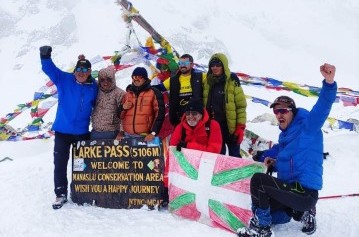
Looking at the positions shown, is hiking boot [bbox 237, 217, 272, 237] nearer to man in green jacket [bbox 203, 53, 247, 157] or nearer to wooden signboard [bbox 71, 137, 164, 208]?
wooden signboard [bbox 71, 137, 164, 208]

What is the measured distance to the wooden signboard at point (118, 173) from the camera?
5516 millimetres

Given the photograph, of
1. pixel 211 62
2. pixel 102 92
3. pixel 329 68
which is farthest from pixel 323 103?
pixel 102 92

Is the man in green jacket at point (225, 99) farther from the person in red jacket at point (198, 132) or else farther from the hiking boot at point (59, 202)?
the hiking boot at point (59, 202)

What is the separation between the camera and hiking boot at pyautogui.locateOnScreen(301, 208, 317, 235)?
4605 mm

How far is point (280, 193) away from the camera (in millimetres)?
4203

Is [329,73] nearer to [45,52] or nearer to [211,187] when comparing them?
[211,187]

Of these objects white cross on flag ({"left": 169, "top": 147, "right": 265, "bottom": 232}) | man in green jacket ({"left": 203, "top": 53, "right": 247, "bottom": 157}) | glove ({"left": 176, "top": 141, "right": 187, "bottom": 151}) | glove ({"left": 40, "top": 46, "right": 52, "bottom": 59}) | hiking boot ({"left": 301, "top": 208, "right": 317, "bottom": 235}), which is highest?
glove ({"left": 40, "top": 46, "right": 52, "bottom": 59})

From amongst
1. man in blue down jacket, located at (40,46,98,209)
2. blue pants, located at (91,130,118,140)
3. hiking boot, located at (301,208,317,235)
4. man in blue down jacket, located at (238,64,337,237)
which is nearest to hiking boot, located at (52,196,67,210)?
man in blue down jacket, located at (40,46,98,209)

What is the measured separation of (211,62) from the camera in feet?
19.5

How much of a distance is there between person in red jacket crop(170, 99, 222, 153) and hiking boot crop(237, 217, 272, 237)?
3.74ft

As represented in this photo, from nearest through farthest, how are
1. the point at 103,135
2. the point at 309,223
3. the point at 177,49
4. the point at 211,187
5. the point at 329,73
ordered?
1. the point at 329,73
2. the point at 309,223
3. the point at 211,187
4. the point at 103,135
5. the point at 177,49

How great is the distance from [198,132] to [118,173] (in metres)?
1.30

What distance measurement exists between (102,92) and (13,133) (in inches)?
340

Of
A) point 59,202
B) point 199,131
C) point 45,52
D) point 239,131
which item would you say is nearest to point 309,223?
point 199,131
